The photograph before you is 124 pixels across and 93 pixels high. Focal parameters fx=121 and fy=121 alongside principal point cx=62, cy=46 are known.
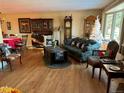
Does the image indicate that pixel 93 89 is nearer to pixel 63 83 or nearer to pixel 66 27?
pixel 63 83

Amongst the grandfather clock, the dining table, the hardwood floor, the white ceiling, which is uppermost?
the white ceiling

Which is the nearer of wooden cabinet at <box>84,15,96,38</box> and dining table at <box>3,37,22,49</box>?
dining table at <box>3,37,22,49</box>

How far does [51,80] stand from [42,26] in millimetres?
5298

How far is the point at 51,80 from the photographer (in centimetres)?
336

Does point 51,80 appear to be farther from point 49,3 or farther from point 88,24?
point 88,24

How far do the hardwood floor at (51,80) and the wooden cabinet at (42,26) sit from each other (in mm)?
4077

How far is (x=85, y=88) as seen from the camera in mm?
2924

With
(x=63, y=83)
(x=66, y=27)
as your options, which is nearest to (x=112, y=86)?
(x=63, y=83)

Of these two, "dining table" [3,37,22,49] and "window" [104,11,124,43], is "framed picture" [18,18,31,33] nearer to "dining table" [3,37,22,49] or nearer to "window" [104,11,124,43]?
"dining table" [3,37,22,49]

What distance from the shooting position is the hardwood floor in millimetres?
2881

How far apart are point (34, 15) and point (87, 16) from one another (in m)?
3.50

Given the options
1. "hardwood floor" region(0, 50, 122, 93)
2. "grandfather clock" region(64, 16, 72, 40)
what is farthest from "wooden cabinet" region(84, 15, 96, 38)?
"hardwood floor" region(0, 50, 122, 93)

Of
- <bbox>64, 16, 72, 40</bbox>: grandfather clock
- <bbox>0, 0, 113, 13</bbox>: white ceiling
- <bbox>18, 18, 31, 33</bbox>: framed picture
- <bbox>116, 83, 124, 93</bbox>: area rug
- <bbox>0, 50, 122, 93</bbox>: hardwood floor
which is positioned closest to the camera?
<bbox>116, 83, 124, 93</bbox>: area rug

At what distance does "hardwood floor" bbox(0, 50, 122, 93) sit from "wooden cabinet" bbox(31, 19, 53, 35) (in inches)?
161
